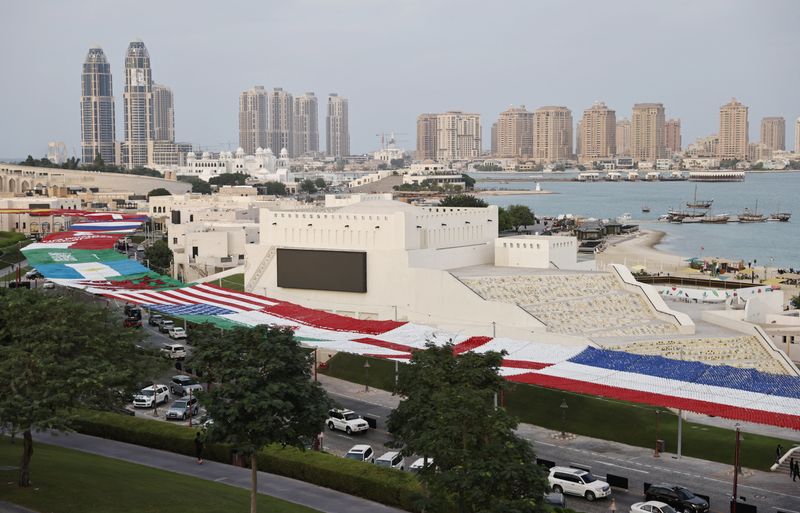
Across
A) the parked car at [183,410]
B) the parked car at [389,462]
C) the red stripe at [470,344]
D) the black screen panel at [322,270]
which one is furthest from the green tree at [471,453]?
the black screen panel at [322,270]

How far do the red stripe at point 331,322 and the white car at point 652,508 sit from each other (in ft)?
49.6

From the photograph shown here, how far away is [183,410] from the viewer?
103 feet

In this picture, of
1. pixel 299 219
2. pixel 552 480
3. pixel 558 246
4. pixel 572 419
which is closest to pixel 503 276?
pixel 558 246

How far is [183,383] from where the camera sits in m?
35.8

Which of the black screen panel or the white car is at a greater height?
the black screen panel

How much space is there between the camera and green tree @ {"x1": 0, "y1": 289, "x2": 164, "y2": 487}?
19.1m

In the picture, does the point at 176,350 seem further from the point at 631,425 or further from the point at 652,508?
the point at 652,508

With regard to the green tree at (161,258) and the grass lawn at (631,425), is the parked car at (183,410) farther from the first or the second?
the green tree at (161,258)

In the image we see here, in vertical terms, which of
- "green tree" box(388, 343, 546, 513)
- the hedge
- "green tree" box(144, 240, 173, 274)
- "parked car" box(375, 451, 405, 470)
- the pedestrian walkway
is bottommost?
"parked car" box(375, 451, 405, 470)

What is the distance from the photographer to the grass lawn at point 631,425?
27438mm

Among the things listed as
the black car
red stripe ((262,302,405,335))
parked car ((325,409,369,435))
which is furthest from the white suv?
red stripe ((262,302,405,335))

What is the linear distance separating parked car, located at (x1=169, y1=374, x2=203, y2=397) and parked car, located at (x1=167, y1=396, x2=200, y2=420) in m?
2.71

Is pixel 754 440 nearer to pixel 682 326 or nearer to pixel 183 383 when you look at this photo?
pixel 682 326

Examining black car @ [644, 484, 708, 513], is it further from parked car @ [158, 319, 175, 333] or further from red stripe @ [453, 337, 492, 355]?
parked car @ [158, 319, 175, 333]
